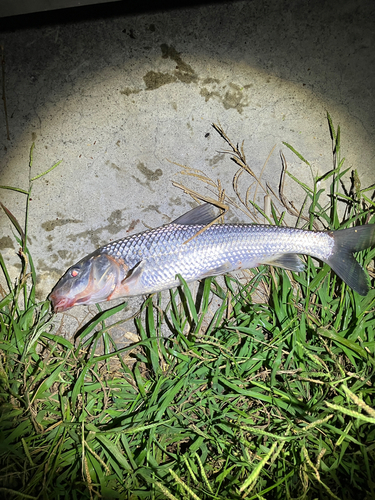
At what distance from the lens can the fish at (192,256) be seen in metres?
2.54

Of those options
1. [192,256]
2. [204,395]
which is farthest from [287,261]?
[204,395]

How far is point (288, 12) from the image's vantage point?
296 cm

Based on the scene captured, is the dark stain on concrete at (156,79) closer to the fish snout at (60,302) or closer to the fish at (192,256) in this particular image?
the fish at (192,256)

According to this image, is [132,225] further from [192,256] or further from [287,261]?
[287,261]

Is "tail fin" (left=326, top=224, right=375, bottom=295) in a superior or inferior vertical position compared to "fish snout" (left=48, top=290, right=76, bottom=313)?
inferior

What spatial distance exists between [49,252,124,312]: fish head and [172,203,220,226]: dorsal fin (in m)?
0.70

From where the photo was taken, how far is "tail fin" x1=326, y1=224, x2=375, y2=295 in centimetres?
253

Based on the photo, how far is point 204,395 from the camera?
2.47 m

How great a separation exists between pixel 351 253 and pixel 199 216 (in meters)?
1.38

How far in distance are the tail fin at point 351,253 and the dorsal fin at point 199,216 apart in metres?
1.10

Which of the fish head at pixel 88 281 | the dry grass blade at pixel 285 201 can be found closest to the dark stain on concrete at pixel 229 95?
the dry grass blade at pixel 285 201

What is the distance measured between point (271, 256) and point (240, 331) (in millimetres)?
717

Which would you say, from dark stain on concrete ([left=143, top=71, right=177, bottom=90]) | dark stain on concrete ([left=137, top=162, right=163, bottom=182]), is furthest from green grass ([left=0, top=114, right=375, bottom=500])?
dark stain on concrete ([left=143, top=71, right=177, bottom=90])

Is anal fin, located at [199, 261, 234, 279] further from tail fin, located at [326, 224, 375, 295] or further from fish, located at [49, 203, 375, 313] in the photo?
tail fin, located at [326, 224, 375, 295]
